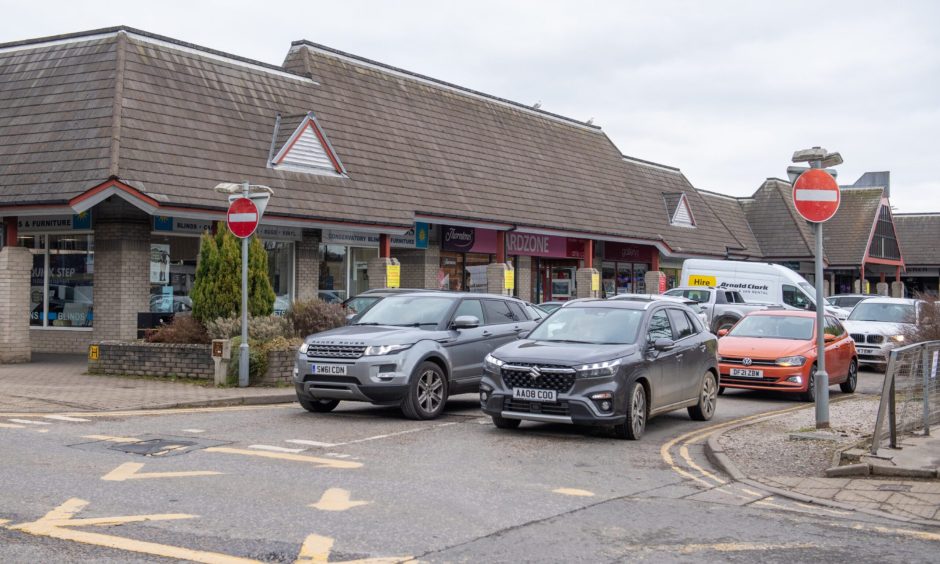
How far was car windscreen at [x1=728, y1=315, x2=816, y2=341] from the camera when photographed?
1727 cm

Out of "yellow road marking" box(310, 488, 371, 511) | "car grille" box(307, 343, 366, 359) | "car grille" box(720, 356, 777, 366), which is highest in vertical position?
"car grille" box(307, 343, 366, 359)

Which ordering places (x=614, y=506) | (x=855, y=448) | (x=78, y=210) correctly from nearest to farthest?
(x=614, y=506) → (x=855, y=448) → (x=78, y=210)

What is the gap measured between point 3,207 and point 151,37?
592 cm

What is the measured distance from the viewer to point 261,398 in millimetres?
14609

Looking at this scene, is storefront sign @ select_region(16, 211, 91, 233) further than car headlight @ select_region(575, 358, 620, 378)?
Yes

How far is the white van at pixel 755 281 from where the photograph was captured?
3105 centimetres

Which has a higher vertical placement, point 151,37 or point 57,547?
point 151,37

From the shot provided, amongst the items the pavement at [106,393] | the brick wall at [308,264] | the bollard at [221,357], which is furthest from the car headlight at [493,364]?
the brick wall at [308,264]


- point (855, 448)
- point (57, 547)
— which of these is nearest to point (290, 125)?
point (855, 448)

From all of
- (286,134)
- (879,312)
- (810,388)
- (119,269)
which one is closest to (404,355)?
(810,388)

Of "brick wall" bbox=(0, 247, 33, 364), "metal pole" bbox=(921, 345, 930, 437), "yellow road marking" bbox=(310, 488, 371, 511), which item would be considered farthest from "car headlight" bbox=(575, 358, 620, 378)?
"brick wall" bbox=(0, 247, 33, 364)

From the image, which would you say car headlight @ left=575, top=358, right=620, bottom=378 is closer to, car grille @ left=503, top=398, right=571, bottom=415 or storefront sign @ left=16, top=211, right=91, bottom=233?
car grille @ left=503, top=398, right=571, bottom=415

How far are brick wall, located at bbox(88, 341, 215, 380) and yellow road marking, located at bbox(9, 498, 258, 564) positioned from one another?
9.18m

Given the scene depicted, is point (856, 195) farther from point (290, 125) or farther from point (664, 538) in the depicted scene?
point (664, 538)
